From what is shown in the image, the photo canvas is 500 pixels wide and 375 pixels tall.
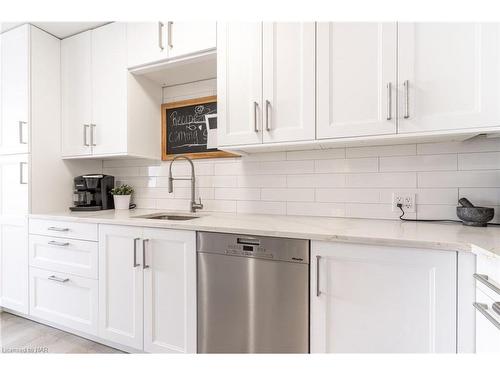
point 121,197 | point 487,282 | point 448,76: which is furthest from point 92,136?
point 487,282

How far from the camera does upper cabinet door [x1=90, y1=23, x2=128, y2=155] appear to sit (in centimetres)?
207

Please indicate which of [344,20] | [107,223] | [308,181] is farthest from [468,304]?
[107,223]

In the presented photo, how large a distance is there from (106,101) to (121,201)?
832 mm

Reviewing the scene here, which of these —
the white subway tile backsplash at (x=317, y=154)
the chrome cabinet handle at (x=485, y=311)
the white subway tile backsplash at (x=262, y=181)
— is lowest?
the chrome cabinet handle at (x=485, y=311)

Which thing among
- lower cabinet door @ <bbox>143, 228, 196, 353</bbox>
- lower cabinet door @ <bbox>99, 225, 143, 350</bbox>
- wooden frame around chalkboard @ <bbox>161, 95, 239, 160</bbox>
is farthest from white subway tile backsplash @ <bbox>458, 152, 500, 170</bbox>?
lower cabinet door @ <bbox>99, 225, 143, 350</bbox>

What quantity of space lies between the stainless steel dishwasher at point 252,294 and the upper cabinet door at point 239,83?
2.16ft

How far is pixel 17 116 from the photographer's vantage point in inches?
84.8

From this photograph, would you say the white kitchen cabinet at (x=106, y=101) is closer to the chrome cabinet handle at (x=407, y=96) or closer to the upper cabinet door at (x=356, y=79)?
the upper cabinet door at (x=356, y=79)

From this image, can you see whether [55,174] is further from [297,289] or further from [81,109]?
[297,289]

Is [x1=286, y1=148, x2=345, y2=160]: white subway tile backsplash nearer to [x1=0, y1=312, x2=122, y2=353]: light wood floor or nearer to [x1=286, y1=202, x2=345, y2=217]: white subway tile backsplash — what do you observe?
[x1=286, y1=202, x2=345, y2=217]: white subway tile backsplash

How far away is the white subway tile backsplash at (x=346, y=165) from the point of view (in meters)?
1.70

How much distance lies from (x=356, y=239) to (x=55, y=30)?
9.05ft

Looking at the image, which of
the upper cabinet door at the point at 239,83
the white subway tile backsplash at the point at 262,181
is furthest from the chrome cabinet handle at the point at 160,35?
the white subway tile backsplash at the point at 262,181

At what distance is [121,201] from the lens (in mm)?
2330
